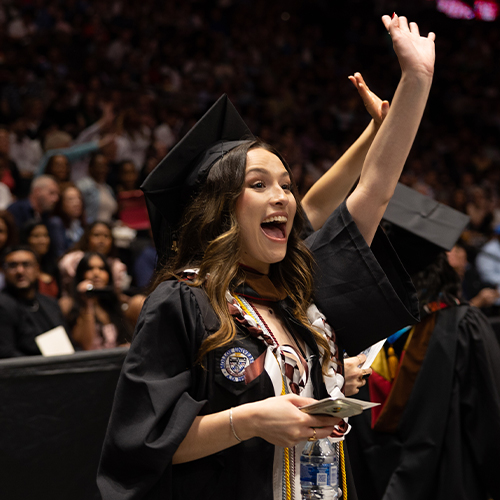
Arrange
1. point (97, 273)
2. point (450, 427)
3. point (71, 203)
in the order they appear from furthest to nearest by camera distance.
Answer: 1. point (71, 203)
2. point (97, 273)
3. point (450, 427)

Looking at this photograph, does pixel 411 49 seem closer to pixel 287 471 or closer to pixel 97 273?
pixel 287 471

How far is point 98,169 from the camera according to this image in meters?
6.56

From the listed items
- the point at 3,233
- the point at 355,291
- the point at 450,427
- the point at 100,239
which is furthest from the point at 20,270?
the point at 355,291

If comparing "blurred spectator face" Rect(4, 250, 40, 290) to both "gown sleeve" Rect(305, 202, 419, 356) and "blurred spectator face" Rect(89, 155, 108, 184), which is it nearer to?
"blurred spectator face" Rect(89, 155, 108, 184)

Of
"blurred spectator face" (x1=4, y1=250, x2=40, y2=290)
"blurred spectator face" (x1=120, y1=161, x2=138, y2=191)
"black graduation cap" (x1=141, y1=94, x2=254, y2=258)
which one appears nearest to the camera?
"black graduation cap" (x1=141, y1=94, x2=254, y2=258)

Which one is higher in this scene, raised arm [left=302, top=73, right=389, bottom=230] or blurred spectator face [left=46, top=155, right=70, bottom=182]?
blurred spectator face [left=46, top=155, right=70, bottom=182]

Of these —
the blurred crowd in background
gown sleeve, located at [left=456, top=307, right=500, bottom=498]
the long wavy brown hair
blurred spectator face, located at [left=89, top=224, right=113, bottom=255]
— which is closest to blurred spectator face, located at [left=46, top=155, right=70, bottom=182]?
the blurred crowd in background

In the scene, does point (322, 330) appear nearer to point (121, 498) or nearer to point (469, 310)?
point (121, 498)

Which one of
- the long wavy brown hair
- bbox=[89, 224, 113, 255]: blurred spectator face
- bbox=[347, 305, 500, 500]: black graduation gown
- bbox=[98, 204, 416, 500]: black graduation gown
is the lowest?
bbox=[347, 305, 500, 500]: black graduation gown

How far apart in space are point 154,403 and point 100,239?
360cm

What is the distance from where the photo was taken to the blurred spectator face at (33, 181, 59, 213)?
550 cm

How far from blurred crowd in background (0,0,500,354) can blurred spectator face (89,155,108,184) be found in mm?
14

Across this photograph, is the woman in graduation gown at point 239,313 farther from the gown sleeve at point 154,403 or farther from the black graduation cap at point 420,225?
the black graduation cap at point 420,225

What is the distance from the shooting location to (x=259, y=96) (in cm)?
1114
